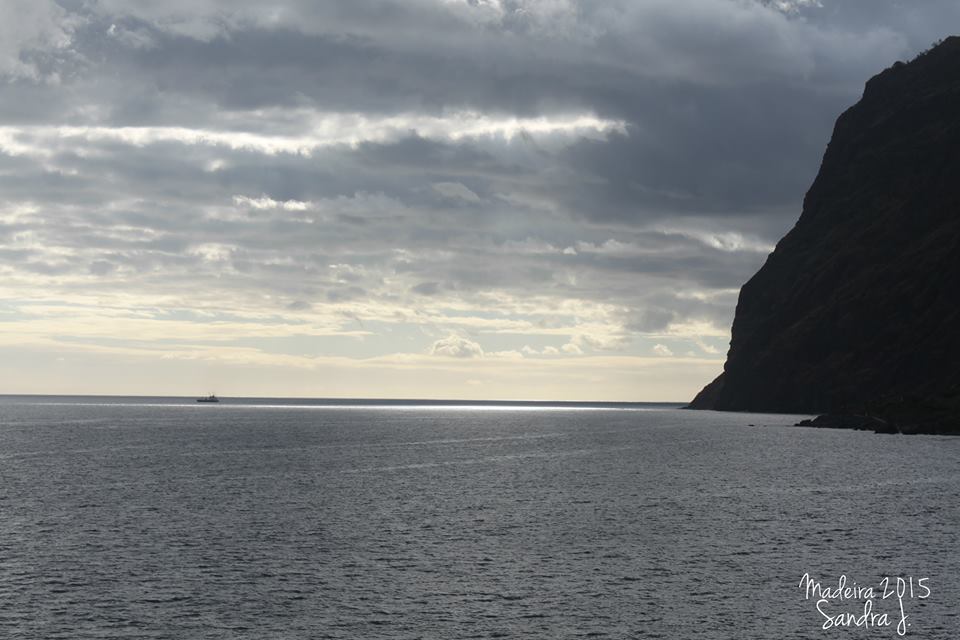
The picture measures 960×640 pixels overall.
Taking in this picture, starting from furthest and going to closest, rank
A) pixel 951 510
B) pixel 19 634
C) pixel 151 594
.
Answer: pixel 951 510, pixel 151 594, pixel 19 634

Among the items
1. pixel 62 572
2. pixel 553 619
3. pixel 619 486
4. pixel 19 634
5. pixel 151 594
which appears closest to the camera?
pixel 19 634

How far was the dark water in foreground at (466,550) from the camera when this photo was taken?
45156 mm

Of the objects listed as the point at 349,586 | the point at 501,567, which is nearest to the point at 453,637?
the point at 349,586

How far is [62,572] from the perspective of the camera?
5459 cm

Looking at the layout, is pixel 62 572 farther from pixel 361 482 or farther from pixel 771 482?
pixel 771 482

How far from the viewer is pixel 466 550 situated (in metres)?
63.0

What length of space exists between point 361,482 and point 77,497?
2896cm

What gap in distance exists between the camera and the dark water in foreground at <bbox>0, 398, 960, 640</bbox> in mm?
45156
